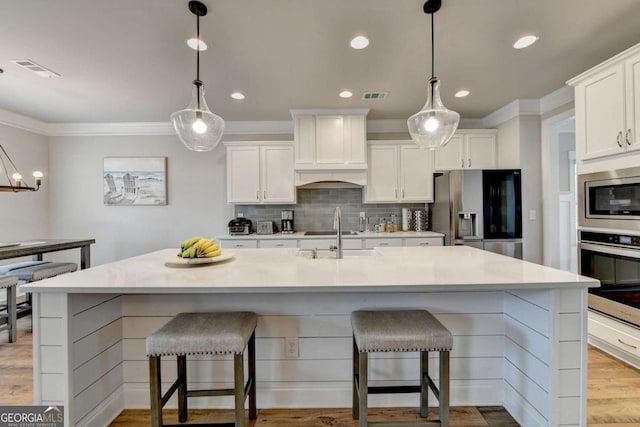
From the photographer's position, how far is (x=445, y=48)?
2.42 metres

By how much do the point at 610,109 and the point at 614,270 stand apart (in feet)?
3.99

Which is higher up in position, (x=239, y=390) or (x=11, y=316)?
(x=239, y=390)

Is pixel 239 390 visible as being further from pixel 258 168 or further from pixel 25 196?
pixel 25 196

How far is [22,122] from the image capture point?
4.06 m

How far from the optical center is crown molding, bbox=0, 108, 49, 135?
386cm

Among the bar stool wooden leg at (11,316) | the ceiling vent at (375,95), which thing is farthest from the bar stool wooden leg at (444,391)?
the bar stool wooden leg at (11,316)

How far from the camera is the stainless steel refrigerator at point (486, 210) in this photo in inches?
135

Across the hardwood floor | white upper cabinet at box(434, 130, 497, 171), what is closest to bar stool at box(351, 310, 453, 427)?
the hardwood floor

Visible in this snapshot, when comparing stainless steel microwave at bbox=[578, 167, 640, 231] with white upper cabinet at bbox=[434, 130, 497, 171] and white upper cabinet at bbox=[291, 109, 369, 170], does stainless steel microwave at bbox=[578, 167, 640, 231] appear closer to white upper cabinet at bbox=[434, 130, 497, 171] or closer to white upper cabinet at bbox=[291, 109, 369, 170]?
white upper cabinet at bbox=[434, 130, 497, 171]

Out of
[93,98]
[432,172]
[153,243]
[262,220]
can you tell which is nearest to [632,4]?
[432,172]

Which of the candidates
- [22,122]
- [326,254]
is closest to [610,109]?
Result: [326,254]

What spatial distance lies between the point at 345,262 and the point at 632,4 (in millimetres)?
2473

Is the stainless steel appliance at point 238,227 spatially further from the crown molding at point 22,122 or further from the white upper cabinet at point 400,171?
the crown molding at point 22,122

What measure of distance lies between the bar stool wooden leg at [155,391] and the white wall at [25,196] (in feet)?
13.6
